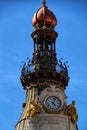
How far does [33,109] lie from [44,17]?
575 inches

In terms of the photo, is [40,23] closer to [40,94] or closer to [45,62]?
[45,62]

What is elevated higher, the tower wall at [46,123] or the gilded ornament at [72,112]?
the gilded ornament at [72,112]

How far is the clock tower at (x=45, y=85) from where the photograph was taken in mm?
73250

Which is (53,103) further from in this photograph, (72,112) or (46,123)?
Answer: (46,123)

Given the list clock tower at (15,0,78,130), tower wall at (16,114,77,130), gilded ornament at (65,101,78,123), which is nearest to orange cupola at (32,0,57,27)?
clock tower at (15,0,78,130)

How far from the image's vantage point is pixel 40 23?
80.9 m

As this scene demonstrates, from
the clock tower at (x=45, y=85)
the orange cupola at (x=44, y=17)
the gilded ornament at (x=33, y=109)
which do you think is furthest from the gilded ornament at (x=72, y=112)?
the orange cupola at (x=44, y=17)

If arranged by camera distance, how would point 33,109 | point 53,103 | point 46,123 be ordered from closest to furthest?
point 46,123
point 33,109
point 53,103

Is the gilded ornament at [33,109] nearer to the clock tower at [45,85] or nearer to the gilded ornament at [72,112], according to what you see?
the clock tower at [45,85]

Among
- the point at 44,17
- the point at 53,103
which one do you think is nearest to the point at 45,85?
the point at 53,103

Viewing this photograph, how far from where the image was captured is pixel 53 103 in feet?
245

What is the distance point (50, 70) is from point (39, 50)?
4.36m

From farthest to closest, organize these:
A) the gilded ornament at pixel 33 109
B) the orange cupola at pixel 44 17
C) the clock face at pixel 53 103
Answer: the orange cupola at pixel 44 17 < the clock face at pixel 53 103 < the gilded ornament at pixel 33 109

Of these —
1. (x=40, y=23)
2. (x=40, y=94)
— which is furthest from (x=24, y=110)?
(x=40, y=23)
